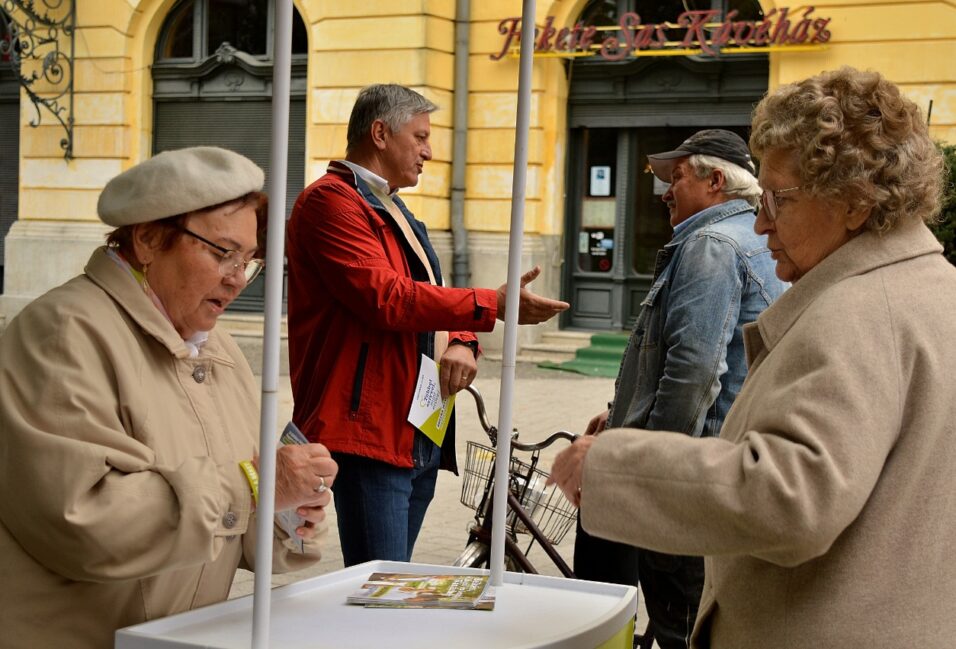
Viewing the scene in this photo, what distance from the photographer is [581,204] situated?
16000 millimetres

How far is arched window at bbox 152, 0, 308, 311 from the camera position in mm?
16875

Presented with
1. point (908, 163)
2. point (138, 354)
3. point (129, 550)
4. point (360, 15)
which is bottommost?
point (129, 550)

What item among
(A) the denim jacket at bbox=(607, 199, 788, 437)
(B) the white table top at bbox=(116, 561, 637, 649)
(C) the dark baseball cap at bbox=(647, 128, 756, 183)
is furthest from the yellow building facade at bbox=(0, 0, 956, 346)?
(B) the white table top at bbox=(116, 561, 637, 649)

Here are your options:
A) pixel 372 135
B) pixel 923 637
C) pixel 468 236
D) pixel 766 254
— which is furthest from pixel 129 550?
pixel 468 236

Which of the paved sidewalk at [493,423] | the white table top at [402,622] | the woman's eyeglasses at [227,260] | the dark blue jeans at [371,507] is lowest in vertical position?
the paved sidewalk at [493,423]

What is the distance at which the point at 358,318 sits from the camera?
3795 millimetres

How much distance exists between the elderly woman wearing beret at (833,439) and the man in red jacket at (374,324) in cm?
137

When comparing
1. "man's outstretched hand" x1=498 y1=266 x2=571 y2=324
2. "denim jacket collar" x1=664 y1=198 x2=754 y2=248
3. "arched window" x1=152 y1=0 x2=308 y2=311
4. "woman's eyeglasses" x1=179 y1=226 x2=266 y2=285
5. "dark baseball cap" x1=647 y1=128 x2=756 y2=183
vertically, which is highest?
"arched window" x1=152 y1=0 x2=308 y2=311

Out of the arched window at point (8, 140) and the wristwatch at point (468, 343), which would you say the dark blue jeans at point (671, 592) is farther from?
the arched window at point (8, 140)

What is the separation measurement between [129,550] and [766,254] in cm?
250

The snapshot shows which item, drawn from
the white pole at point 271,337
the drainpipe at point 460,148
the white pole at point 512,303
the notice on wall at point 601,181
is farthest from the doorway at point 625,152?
the white pole at point 271,337

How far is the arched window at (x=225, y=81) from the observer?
1688 cm

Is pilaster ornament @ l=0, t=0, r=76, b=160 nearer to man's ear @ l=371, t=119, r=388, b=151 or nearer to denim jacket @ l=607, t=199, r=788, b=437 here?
man's ear @ l=371, t=119, r=388, b=151

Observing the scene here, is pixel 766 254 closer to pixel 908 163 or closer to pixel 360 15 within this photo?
pixel 908 163
